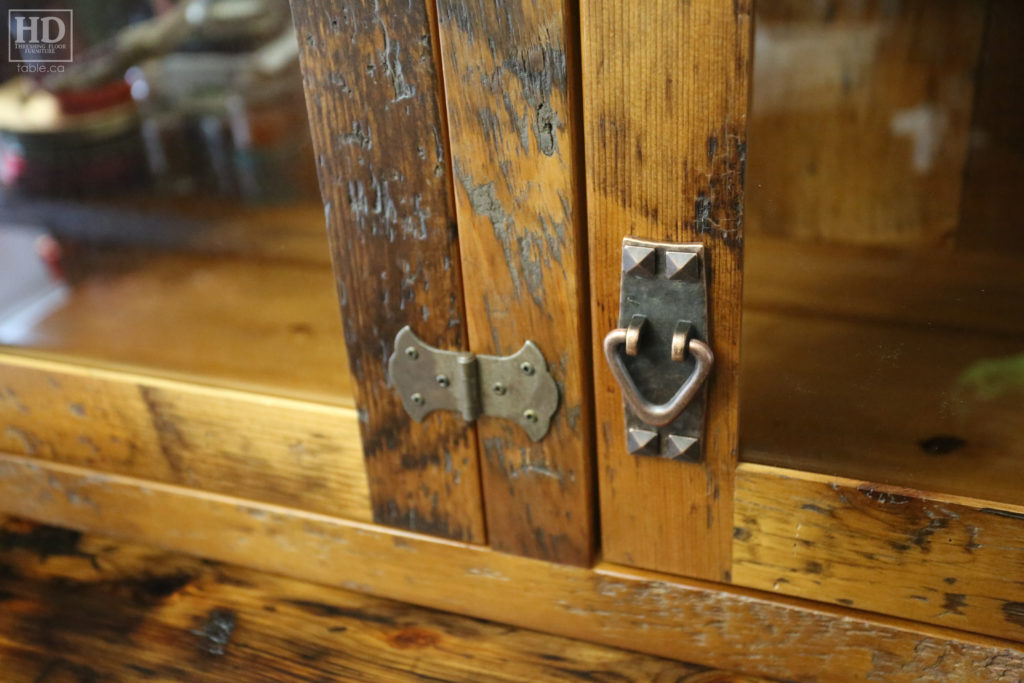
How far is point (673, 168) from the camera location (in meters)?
0.51

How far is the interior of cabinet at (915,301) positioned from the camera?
56 cm

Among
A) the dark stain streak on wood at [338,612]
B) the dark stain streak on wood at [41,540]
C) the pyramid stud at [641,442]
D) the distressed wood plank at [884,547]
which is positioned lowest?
the dark stain streak on wood at [338,612]

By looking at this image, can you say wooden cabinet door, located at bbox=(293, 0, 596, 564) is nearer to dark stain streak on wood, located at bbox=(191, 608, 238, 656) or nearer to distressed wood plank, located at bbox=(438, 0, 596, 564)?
distressed wood plank, located at bbox=(438, 0, 596, 564)

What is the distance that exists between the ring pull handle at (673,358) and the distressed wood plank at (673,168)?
1cm

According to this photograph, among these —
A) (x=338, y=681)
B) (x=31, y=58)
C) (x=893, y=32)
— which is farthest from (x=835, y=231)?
(x=31, y=58)

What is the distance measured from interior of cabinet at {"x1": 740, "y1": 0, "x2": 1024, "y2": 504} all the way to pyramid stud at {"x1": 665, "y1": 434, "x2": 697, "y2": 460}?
1.4 inches

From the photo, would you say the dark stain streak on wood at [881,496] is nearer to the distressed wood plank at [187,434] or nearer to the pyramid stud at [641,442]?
the pyramid stud at [641,442]

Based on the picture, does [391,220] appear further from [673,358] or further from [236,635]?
[236,635]

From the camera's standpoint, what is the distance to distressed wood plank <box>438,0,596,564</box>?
0.52m

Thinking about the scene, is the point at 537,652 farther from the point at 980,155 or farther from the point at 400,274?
the point at 980,155

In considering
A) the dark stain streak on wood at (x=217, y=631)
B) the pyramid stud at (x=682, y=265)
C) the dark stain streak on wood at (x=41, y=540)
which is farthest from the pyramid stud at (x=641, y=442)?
the dark stain streak on wood at (x=41, y=540)

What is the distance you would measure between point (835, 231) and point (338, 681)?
0.48m

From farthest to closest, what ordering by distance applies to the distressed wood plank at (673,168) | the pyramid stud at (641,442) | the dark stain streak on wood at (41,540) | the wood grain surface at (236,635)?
the dark stain streak on wood at (41,540)
the wood grain surface at (236,635)
the pyramid stud at (641,442)
the distressed wood plank at (673,168)

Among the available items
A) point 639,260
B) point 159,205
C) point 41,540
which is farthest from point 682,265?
point 41,540
